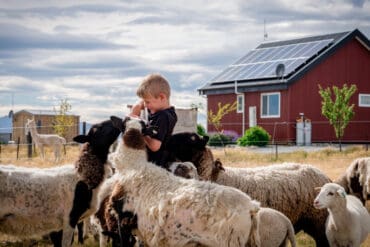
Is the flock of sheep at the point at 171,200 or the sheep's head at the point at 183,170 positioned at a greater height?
the sheep's head at the point at 183,170

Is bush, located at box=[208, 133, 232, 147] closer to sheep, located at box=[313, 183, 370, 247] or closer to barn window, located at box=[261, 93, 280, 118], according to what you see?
barn window, located at box=[261, 93, 280, 118]

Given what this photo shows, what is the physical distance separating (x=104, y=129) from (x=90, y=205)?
125cm

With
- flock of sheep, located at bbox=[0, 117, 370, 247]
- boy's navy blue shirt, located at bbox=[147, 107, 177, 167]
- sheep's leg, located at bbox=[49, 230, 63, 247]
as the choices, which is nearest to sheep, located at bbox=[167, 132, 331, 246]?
flock of sheep, located at bbox=[0, 117, 370, 247]

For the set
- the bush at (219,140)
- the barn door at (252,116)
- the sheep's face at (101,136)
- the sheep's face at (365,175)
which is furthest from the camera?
the barn door at (252,116)

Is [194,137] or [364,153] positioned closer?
[194,137]

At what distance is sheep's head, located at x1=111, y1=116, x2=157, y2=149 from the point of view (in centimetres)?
654

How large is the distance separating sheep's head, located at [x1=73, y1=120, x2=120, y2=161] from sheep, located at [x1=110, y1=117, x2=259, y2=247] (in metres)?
1.08

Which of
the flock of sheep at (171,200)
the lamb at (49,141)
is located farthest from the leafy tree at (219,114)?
the flock of sheep at (171,200)

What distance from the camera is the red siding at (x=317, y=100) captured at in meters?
A: 40.0

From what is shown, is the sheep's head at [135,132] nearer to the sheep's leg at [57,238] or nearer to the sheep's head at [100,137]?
the sheep's head at [100,137]

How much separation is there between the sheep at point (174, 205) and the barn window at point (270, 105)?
34.6m

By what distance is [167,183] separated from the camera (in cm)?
627

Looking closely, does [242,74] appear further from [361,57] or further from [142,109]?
[142,109]

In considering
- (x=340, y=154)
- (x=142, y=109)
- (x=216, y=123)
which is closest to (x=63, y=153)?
(x=340, y=154)
